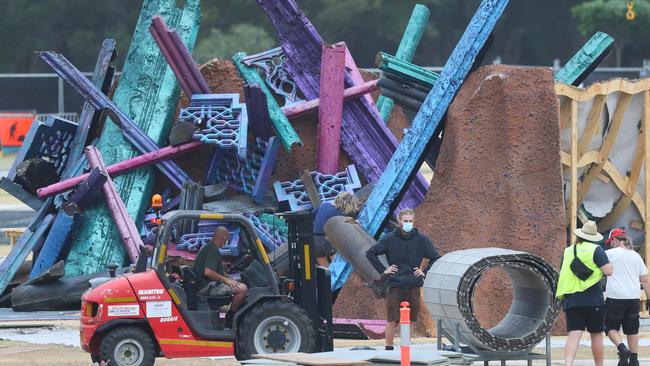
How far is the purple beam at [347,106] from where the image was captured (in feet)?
67.2

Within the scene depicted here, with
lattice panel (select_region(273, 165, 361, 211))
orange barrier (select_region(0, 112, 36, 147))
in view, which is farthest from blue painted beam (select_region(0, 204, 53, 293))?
orange barrier (select_region(0, 112, 36, 147))

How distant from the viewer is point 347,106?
20.8 metres

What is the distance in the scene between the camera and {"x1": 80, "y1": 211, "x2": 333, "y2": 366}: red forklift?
13266 mm

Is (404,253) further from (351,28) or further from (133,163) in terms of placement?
(351,28)

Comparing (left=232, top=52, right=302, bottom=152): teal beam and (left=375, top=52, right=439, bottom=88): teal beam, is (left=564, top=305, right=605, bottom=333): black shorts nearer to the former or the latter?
(left=375, top=52, right=439, bottom=88): teal beam

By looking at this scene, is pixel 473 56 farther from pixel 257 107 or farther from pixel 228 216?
pixel 228 216

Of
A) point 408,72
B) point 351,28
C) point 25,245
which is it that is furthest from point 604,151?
point 351,28

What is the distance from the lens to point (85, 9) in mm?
66188

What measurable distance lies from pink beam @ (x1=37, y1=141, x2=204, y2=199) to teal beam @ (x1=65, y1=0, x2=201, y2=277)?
0.19 m

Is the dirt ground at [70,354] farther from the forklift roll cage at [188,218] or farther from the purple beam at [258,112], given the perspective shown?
the purple beam at [258,112]

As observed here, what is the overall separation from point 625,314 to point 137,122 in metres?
9.11

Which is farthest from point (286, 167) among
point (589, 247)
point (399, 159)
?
point (589, 247)

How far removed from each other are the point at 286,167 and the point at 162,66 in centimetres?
238

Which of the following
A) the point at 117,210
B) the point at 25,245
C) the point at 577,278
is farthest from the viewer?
the point at 25,245
